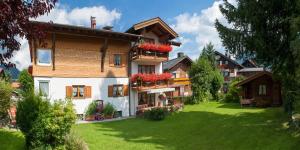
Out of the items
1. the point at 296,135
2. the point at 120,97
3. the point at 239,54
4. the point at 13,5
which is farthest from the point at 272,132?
the point at 120,97

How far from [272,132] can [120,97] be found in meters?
18.5

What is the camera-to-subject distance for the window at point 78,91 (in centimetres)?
2986

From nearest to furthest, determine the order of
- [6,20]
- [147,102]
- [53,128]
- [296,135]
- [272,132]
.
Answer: [6,20] < [53,128] < [296,135] < [272,132] < [147,102]

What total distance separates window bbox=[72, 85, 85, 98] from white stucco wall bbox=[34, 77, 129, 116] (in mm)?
390

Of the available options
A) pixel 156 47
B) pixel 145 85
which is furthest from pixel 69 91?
pixel 156 47

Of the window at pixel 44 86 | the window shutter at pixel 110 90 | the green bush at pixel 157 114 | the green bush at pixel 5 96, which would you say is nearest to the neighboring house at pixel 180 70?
the window shutter at pixel 110 90

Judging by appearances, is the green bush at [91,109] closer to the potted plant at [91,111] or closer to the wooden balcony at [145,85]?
the potted plant at [91,111]

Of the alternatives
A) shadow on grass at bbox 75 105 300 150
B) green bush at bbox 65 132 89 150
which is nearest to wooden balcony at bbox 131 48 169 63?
shadow on grass at bbox 75 105 300 150

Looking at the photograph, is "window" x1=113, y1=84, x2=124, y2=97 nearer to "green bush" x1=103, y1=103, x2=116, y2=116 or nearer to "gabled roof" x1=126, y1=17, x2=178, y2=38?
"green bush" x1=103, y1=103, x2=116, y2=116

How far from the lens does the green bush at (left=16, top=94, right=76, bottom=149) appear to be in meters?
13.4

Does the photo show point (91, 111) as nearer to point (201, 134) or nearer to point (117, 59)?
point (117, 59)

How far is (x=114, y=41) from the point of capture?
3278cm

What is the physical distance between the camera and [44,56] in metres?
28.3

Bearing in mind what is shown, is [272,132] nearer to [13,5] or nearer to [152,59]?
[13,5]
